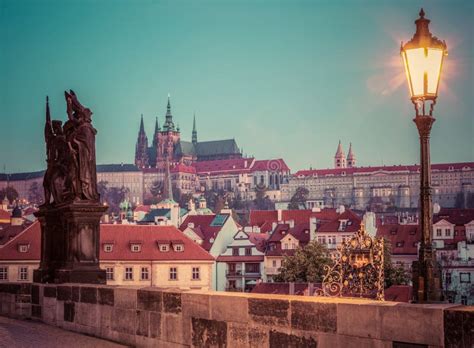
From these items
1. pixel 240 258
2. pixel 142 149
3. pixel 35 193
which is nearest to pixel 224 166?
pixel 142 149

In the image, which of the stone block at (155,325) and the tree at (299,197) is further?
the tree at (299,197)

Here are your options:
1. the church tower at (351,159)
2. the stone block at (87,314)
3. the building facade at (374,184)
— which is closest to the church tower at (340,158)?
the building facade at (374,184)

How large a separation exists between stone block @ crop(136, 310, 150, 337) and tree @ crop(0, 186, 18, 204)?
Answer: 2420 inches

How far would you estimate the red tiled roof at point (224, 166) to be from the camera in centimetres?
16250

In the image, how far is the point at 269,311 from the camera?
479cm

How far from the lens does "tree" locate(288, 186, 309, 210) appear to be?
14312 cm

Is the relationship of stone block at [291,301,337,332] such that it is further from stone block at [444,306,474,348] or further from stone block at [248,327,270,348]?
stone block at [444,306,474,348]

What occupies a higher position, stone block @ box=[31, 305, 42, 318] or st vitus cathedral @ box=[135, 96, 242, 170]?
st vitus cathedral @ box=[135, 96, 242, 170]

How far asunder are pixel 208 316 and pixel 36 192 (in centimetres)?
7180

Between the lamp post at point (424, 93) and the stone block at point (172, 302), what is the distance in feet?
5.58

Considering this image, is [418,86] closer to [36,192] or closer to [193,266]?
[193,266]

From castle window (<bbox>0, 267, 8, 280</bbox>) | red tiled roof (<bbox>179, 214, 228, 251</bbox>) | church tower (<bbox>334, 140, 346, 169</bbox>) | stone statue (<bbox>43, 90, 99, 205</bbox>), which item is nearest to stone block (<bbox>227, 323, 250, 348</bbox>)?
stone statue (<bbox>43, 90, 99, 205</bbox>)

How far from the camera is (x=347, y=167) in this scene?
456 feet

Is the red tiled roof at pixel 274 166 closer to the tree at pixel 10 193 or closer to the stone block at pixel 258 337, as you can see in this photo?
the tree at pixel 10 193
